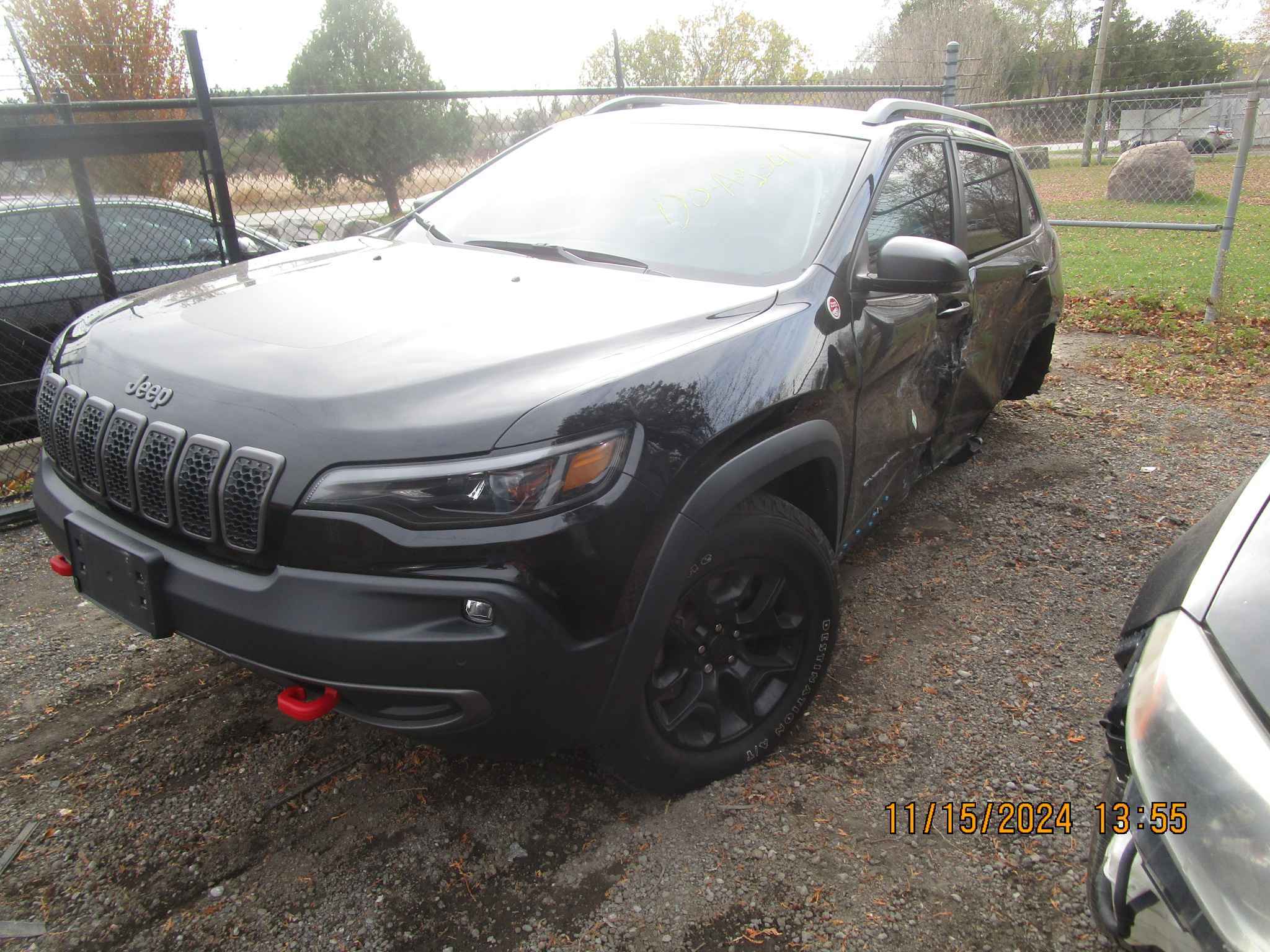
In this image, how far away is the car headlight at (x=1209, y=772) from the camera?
119cm

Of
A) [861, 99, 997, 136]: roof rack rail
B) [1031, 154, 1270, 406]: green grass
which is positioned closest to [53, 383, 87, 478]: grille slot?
[861, 99, 997, 136]: roof rack rail

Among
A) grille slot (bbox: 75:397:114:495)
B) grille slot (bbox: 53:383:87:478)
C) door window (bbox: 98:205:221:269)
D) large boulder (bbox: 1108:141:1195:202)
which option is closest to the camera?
grille slot (bbox: 75:397:114:495)

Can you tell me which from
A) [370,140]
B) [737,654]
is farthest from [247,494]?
[370,140]

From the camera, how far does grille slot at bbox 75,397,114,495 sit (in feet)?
7.03

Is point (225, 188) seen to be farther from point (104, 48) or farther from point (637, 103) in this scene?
point (104, 48)

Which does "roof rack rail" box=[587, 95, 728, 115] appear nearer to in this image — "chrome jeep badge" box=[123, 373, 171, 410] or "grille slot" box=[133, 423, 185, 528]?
"chrome jeep badge" box=[123, 373, 171, 410]

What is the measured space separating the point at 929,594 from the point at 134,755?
283 cm

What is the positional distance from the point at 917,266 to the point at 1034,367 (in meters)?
2.81

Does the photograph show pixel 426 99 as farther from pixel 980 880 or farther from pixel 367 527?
pixel 980 880

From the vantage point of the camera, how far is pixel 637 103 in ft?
12.7

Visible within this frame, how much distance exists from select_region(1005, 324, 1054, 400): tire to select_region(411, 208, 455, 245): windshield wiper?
3.14 meters

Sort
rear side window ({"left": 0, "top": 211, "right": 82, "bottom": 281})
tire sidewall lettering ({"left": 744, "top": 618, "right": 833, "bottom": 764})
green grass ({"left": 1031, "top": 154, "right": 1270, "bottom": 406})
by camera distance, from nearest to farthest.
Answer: tire sidewall lettering ({"left": 744, "top": 618, "right": 833, "bottom": 764}) < rear side window ({"left": 0, "top": 211, "right": 82, "bottom": 281}) < green grass ({"left": 1031, "top": 154, "right": 1270, "bottom": 406})

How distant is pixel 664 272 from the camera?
106 inches

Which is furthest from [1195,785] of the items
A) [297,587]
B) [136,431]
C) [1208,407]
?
[1208,407]
